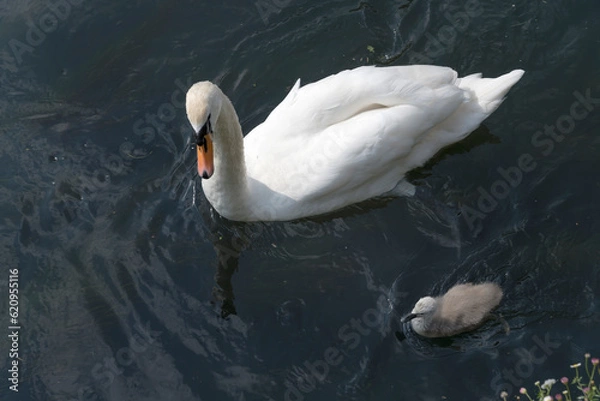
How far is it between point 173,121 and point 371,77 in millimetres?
2291

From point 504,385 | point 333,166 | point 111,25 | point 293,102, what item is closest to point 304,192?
point 333,166

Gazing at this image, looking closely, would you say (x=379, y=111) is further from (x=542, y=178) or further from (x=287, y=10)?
(x=287, y=10)

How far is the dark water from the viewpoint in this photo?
25.7ft

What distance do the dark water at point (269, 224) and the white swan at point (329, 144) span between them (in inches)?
13.0

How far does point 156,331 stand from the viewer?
8.19 meters

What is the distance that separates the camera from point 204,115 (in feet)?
25.1

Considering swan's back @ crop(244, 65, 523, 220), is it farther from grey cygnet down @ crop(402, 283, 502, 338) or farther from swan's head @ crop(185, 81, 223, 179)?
grey cygnet down @ crop(402, 283, 502, 338)

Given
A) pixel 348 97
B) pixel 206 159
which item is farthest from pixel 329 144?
pixel 206 159

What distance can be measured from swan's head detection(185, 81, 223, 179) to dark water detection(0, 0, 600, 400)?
115 centimetres

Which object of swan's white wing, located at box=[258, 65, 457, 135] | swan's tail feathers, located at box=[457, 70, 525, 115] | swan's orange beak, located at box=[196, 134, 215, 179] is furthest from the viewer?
swan's tail feathers, located at box=[457, 70, 525, 115]

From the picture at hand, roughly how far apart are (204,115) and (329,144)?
3.77ft

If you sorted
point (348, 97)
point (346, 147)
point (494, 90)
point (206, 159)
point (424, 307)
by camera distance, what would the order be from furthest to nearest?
point (494, 90) < point (348, 97) < point (346, 147) < point (206, 159) < point (424, 307)

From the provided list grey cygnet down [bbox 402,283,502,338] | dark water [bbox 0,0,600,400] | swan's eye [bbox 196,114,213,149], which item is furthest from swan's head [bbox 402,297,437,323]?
swan's eye [bbox 196,114,213,149]

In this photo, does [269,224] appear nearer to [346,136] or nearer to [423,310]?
[346,136]
